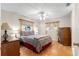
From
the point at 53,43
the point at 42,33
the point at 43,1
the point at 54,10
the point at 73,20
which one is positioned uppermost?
the point at 43,1

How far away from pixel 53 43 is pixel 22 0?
800mm

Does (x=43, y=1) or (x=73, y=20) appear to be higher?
(x=43, y=1)

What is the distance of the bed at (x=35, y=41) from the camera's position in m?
1.68

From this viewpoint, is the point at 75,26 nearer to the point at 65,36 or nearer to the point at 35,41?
the point at 65,36

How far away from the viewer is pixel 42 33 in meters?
1.70

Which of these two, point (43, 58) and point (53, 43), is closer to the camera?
point (43, 58)

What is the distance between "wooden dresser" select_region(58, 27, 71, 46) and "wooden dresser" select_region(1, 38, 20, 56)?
2.19 ft

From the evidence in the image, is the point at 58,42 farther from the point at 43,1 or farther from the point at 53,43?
the point at 43,1

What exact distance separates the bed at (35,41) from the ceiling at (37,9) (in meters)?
0.30

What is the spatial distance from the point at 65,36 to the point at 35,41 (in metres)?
0.48

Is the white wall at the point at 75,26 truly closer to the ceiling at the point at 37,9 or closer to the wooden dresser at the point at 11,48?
the ceiling at the point at 37,9

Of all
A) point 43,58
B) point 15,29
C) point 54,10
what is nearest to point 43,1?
point 54,10

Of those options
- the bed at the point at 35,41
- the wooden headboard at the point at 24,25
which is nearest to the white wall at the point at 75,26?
the bed at the point at 35,41

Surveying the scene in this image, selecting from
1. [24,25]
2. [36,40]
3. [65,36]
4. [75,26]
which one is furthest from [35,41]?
[75,26]
